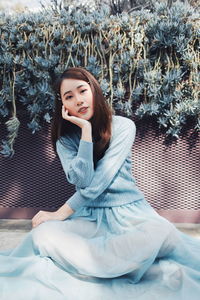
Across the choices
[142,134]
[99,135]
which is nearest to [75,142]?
[99,135]

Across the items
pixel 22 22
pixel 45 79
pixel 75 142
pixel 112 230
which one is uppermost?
pixel 22 22

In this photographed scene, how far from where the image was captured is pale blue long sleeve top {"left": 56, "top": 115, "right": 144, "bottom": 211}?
188 centimetres

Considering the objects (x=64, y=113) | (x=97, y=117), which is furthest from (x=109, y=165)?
(x=64, y=113)

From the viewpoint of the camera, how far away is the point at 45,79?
10.2ft

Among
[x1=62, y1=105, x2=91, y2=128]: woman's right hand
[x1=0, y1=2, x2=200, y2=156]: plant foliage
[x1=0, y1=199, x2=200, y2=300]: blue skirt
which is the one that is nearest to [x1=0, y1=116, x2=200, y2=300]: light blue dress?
[x1=0, y1=199, x2=200, y2=300]: blue skirt

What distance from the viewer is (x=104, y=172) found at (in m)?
1.91

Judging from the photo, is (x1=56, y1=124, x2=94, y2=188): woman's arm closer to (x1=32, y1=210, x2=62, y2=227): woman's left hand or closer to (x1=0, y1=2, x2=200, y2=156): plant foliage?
(x1=32, y1=210, x2=62, y2=227): woman's left hand

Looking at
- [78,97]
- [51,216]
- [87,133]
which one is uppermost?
[78,97]

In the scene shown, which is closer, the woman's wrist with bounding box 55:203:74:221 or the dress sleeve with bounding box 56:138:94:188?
the dress sleeve with bounding box 56:138:94:188

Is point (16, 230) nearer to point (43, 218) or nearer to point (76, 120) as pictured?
point (43, 218)

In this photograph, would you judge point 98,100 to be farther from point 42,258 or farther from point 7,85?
point 7,85

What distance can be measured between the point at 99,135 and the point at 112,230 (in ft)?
1.79

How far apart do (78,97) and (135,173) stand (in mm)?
1452

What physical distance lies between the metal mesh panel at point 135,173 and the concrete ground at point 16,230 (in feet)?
0.50
